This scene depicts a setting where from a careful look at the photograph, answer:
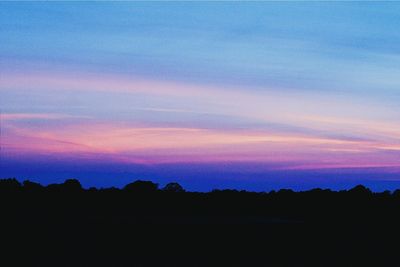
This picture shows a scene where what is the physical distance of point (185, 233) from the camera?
96.4 feet

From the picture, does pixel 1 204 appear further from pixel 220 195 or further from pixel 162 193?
pixel 220 195

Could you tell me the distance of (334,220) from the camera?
37.5 m

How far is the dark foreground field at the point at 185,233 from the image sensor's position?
22469 millimetres

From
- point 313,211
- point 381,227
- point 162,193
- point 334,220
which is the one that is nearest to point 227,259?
point 381,227

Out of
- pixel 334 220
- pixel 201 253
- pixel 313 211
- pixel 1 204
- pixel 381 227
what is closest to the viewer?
pixel 201 253

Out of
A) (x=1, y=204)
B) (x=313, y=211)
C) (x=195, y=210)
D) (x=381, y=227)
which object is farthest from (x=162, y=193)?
(x=381, y=227)

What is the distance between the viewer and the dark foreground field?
2247 cm

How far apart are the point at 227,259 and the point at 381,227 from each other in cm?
1350

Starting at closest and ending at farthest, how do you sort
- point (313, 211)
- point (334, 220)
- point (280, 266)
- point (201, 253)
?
1. point (280, 266)
2. point (201, 253)
3. point (334, 220)
4. point (313, 211)

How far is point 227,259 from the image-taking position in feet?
74.2

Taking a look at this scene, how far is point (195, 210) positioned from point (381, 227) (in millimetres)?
15927

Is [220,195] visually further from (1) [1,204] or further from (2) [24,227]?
(2) [24,227]

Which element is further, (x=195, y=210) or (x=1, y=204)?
(x=195, y=210)

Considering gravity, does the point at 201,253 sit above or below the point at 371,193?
below
